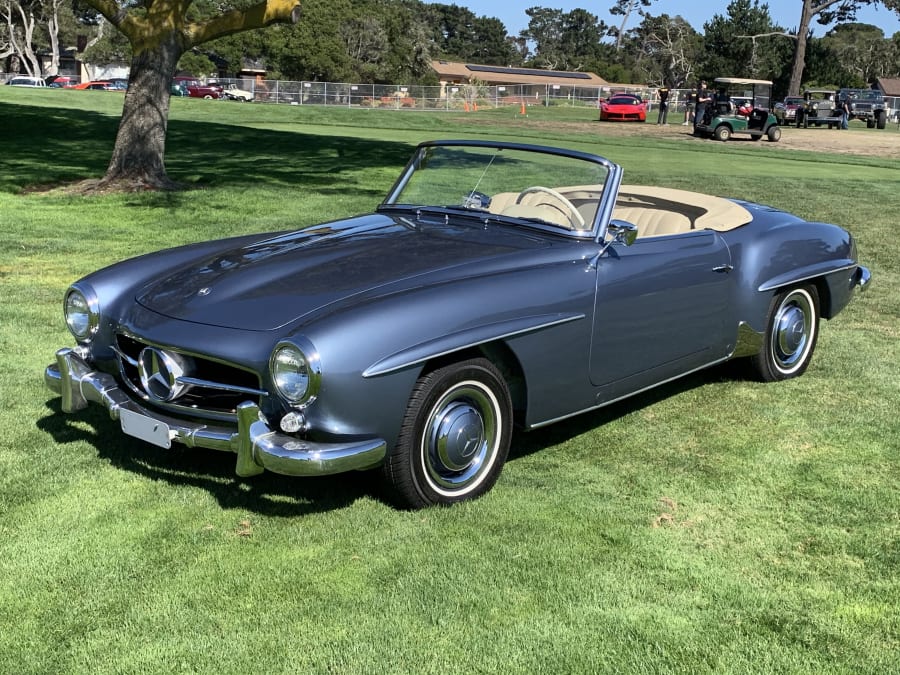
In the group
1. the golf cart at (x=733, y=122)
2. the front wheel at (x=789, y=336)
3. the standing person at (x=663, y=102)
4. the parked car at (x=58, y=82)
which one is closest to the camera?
the front wheel at (x=789, y=336)

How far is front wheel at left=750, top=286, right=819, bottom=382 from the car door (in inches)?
20.6

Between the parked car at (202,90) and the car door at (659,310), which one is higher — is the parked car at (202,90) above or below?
above

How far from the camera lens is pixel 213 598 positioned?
3193 mm

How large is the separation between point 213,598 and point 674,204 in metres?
3.55

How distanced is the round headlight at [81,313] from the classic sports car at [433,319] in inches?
0.5

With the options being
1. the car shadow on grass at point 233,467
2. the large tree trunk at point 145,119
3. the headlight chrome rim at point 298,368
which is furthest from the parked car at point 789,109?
the headlight chrome rim at point 298,368

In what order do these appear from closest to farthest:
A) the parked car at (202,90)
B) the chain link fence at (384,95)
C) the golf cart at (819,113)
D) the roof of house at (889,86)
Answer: the golf cart at (819,113)
the parked car at (202,90)
the chain link fence at (384,95)
the roof of house at (889,86)

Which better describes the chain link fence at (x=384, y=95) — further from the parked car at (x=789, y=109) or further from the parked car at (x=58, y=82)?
the parked car at (x=789, y=109)

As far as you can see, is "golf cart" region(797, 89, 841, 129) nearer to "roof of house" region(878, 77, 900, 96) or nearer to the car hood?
the car hood

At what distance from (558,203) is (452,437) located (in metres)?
1.50

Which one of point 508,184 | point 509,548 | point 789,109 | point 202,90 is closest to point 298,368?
point 509,548

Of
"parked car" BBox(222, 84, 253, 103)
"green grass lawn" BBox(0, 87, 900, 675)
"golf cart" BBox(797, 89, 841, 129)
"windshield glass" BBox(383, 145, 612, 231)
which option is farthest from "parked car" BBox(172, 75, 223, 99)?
"windshield glass" BBox(383, 145, 612, 231)

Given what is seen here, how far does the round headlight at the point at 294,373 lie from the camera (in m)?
3.42

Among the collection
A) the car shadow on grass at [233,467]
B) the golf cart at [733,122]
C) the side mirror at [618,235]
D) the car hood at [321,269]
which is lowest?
the car shadow on grass at [233,467]
